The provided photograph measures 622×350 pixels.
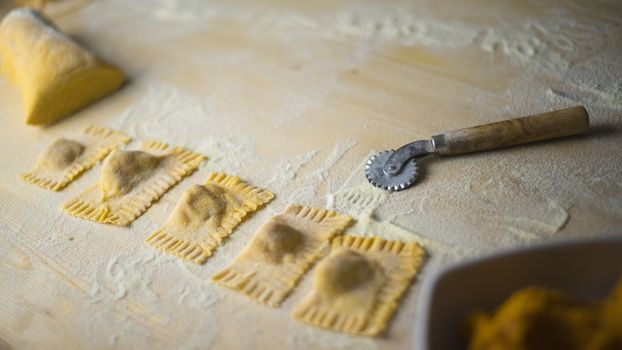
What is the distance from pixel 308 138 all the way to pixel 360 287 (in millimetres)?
572

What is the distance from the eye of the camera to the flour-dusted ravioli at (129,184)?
54.7 inches

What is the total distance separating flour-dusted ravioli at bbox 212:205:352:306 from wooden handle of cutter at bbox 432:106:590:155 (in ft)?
1.07

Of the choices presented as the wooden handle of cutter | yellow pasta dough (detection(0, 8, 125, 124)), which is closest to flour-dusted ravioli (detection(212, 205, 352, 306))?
the wooden handle of cutter

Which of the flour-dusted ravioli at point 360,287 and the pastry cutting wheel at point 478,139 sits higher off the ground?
the pastry cutting wheel at point 478,139

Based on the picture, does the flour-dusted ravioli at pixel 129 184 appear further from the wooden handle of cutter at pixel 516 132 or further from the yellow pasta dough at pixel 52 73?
the wooden handle of cutter at pixel 516 132

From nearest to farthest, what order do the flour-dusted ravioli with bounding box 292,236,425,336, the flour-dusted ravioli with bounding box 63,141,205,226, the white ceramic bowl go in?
the white ceramic bowl, the flour-dusted ravioli with bounding box 292,236,425,336, the flour-dusted ravioli with bounding box 63,141,205,226

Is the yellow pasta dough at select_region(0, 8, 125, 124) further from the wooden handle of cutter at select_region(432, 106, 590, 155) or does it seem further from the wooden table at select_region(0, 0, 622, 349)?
the wooden handle of cutter at select_region(432, 106, 590, 155)

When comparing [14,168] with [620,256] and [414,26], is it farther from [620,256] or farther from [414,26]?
[620,256]

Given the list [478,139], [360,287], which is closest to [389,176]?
[478,139]

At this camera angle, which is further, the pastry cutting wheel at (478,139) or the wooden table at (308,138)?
the pastry cutting wheel at (478,139)

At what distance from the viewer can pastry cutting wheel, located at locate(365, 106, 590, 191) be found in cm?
129

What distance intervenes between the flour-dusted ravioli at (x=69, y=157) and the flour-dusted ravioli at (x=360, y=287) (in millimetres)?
826

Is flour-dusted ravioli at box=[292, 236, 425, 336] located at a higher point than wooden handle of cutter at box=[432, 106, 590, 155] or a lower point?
lower

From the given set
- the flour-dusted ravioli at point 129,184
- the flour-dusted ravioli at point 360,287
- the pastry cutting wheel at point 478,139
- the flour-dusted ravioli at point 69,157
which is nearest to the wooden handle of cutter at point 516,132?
the pastry cutting wheel at point 478,139
